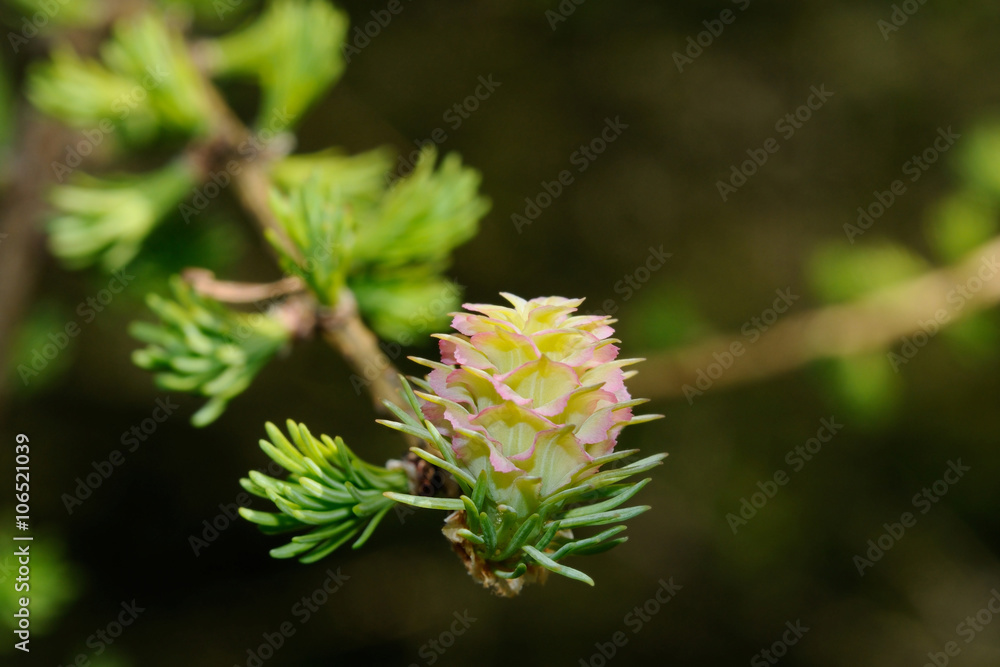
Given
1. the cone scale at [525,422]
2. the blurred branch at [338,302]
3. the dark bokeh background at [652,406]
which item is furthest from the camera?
the dark bokeh background at [652,406]

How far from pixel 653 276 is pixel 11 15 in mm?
1077

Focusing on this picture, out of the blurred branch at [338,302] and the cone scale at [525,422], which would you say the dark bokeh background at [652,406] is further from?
the cone scale at [525,422]

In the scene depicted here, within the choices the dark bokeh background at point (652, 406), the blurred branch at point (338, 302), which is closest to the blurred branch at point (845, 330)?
the dark bokeh background at point (652, 406)

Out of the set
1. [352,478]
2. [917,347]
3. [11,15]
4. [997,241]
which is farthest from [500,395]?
[917,347]

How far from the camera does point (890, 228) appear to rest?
52.2 inches

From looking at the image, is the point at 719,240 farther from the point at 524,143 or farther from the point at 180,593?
the point at 180,593

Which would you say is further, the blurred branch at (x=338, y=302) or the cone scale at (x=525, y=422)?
the blurred branch at (x=338, y=302)

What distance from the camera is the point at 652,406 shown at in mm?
1165

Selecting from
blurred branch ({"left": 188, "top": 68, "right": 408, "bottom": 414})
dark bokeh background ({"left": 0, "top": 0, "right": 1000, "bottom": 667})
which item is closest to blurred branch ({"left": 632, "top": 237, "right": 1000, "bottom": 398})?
dark bokeh background ({"left": 0, "top": 0, "right": 1000, "bottom": 667})

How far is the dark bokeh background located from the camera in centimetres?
126

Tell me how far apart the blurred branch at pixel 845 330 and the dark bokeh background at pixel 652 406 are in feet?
0.81

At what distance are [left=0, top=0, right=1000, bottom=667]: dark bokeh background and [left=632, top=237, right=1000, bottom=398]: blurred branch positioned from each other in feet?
0.81

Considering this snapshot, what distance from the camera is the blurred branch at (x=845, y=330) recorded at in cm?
79

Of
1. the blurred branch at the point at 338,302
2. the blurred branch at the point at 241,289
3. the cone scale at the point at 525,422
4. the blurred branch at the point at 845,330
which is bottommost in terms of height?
the blurred branch at the point at 241,289
